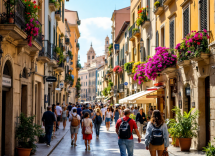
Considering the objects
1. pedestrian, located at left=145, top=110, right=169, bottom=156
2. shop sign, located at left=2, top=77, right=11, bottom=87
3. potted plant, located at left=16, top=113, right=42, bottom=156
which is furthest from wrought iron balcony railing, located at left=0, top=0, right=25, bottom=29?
pedestrian, located at left=145, top=110, right=169, bottom=156

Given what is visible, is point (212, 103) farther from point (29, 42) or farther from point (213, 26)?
point (29, 42)

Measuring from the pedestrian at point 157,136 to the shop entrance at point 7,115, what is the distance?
542cm

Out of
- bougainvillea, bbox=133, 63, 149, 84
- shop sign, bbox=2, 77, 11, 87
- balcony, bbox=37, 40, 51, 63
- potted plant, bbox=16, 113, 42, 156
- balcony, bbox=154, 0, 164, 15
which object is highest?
balcony, bbox=154, 0, 164, 15

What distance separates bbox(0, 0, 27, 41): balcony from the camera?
10029 mm

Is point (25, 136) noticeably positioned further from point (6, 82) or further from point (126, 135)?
point (126, 135)

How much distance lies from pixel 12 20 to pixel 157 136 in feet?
17.8

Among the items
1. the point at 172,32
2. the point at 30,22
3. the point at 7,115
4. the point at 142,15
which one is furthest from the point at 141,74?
the point at 7,115

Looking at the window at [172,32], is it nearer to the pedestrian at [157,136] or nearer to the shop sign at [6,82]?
the shop sign at [6,82]

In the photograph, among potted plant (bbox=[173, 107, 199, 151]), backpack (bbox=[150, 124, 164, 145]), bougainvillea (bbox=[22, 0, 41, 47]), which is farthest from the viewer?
potted plant (bbox=[173, 107, 199, 151])

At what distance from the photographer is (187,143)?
13.6 meters

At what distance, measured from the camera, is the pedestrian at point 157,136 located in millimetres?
8727

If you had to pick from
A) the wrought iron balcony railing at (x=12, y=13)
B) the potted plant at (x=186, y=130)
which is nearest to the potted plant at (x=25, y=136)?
the wrought iron balcony railing at (x=12, y=13)

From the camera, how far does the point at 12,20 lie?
10461 mm

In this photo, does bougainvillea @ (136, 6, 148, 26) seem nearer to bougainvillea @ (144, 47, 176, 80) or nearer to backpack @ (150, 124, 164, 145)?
bougainvillea @ (144, 47, 176, 80)
